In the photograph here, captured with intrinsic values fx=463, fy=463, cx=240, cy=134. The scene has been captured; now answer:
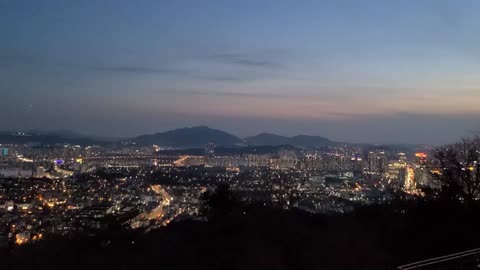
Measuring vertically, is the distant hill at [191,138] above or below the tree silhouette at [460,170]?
above

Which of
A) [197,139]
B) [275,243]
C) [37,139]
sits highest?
[197,139]

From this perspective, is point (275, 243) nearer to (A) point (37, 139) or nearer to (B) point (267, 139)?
(A) point (37, 139)

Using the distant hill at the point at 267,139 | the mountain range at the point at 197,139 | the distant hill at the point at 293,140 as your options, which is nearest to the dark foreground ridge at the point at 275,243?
the mountain range at the point at 197,139

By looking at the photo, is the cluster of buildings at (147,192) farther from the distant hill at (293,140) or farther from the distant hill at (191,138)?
the distant hill at (191,138)

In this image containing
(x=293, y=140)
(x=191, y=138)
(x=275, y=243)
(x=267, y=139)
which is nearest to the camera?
(x=275, y=243)

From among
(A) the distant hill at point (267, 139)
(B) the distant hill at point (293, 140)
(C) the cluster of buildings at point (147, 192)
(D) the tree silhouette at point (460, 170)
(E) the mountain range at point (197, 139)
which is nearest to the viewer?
(C) the cluster of buildings at point (147, 192)

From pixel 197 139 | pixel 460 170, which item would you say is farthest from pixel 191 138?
pixel 460 170

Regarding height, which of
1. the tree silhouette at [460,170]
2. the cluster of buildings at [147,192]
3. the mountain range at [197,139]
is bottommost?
the cluster of buildings at [147,192]
